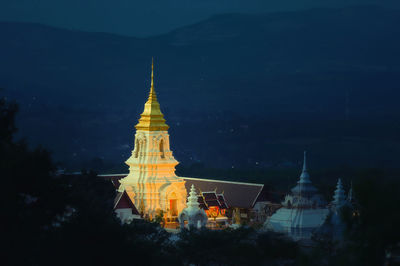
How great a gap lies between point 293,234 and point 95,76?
109935 millimetres

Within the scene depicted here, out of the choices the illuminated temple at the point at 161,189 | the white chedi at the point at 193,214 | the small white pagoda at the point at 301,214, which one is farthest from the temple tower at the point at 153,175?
the small white pagoda at the point at 301,214

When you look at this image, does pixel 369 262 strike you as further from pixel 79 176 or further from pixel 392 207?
pixel 79 176

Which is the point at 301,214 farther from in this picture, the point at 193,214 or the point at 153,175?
the point at 153,175

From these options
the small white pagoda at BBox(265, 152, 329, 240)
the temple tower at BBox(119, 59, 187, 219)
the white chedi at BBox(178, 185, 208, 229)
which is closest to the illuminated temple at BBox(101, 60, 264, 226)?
the temple tower at BBox(119, 59, 187, 219)

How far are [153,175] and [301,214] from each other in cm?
1176

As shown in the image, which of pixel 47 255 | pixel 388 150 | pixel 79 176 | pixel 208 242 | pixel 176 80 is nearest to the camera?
pixel 47 255

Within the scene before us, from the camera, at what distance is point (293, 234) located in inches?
1877

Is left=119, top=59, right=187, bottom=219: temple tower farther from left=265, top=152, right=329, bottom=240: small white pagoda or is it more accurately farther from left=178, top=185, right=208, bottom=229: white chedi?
left=265, top=152, right=329, bottom=240: small white pagoda

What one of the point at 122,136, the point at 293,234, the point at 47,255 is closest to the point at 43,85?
the point at 122,136

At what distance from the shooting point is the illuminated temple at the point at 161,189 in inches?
2270

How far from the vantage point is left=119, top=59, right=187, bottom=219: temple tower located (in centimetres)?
5778

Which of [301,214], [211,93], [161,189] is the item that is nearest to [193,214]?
[161,189]

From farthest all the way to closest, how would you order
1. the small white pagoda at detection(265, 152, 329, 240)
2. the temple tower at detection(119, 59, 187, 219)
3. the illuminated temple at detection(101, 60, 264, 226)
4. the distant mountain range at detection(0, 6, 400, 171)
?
the distant mountain range at detection(0, 6, 400, 171) < the temple tower at detection(119, 59, 187, 219) < the illuminated temple at detection(101, 60, 264, 226) < the small white pagoda at detection(265, 152, 329, 240)

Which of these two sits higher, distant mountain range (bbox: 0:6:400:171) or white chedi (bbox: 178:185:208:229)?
distant mountain range (bbox: 0:6:400:171)
